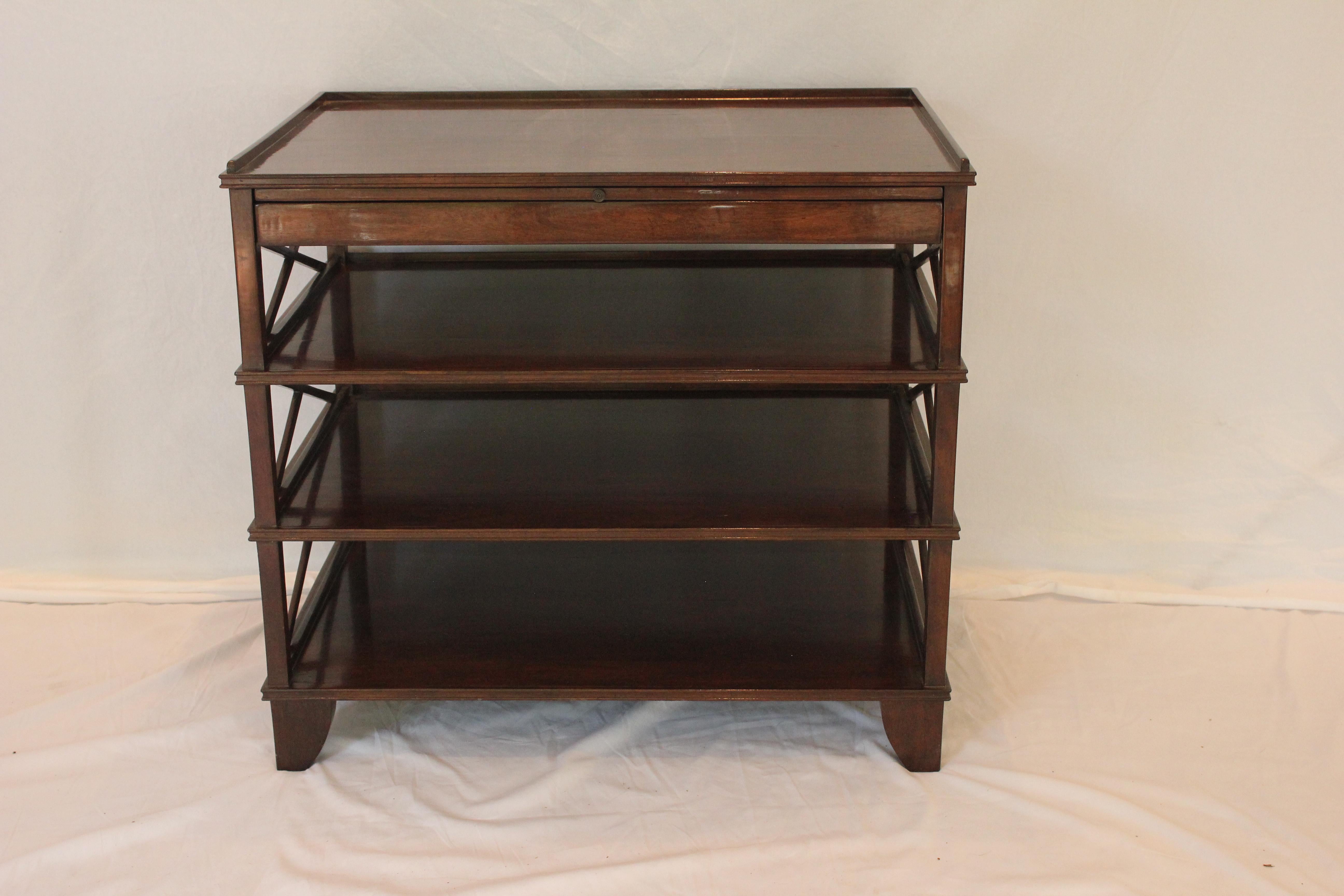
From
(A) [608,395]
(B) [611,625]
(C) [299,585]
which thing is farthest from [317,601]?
(A) [608,395]

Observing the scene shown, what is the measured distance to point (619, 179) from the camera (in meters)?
1.93

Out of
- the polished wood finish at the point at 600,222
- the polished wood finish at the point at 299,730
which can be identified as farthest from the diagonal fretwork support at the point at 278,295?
the polished wood finish at the point at 299,730

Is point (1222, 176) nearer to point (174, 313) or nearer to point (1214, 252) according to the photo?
point (1214, 252)

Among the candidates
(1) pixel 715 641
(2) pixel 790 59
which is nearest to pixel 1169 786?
(1) pixel 715 641

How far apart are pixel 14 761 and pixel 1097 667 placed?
82.8 inches

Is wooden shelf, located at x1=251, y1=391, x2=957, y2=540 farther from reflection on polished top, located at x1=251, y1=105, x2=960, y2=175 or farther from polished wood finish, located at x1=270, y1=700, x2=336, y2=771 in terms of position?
reflection on polished top, located at x1=251, y1=105, x2=960, y2=175

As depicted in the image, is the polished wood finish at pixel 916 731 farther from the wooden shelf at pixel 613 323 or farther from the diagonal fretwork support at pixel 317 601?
the diagonal fretwork support at pixel 317 601

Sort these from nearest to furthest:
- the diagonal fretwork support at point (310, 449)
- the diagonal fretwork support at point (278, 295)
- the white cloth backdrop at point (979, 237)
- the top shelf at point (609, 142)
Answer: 1. the top shelf at point (609, 142)
2. the diagonal fretwork support at point (278, 295)
3. the diagonal fretwork support at point (310, 449)
4. the white cloth backdrop at point (979, 237)

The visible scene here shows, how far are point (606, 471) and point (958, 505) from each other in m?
0.99

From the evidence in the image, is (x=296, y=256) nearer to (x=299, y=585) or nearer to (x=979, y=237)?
(x=299, y=585)

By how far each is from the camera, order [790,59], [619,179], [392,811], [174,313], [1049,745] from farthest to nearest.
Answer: [174,313]
[790,59]
[1049,745]
[392,811]
[619,179]

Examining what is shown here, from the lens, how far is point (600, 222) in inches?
77.4

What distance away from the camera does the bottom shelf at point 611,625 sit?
7.33 feet

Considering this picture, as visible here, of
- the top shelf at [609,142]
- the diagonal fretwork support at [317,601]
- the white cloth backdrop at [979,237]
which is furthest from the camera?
the white cloth backdrop at [979,237]
